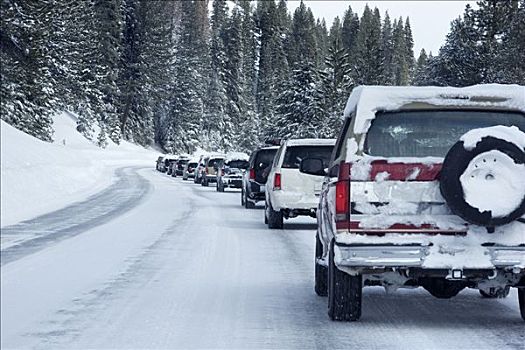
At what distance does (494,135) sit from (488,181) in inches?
15.7

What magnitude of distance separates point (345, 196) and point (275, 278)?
154 inches

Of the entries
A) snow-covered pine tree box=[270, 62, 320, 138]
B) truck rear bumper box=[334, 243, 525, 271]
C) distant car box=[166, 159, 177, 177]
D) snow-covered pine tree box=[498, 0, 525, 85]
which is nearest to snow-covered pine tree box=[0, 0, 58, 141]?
distant car box=[166, 159, 177, 177]

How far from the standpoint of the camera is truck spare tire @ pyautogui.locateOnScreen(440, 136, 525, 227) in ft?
25.6

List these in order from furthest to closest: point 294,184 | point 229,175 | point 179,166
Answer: point 179,166
point 229,175
point 294,184

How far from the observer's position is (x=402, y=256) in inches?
315

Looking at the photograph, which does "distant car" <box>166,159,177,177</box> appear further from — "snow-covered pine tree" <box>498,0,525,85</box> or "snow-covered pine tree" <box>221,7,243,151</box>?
"snow-covered pine tree" <box>221,7,243,151</box>

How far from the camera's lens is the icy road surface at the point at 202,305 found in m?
7.88

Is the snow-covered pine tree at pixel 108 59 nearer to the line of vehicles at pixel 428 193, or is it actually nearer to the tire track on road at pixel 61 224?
the tire track on road at pixel 61 224

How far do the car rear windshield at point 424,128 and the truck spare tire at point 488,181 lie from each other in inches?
18.3

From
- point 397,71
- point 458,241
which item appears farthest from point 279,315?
point 397,71

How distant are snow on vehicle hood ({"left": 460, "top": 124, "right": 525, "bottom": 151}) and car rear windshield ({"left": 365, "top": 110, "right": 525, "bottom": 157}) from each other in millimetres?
424

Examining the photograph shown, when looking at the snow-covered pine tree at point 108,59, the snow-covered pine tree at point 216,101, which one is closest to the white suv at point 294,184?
the snow-covered pine tree at point 108,59

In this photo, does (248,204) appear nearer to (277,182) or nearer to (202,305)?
(277,182)

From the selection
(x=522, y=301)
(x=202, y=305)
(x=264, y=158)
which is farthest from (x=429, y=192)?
(x=264, y=158)
